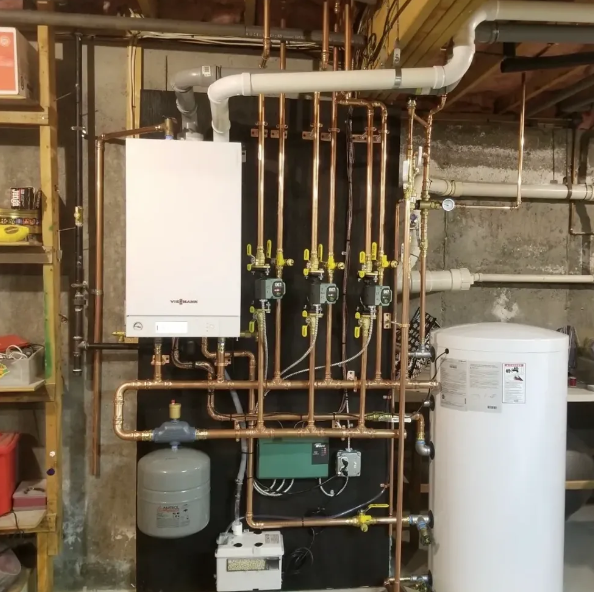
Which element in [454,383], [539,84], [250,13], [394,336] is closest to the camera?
[454,383]

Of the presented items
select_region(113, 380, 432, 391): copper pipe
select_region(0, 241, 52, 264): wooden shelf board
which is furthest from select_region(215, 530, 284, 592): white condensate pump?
select_region(0, 241, 52, 264): wooden shelf board

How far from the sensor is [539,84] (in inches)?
109

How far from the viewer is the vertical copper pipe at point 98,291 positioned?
2511 millimetres

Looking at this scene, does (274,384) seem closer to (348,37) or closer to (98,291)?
(98,291)

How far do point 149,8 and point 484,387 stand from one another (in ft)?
7.55

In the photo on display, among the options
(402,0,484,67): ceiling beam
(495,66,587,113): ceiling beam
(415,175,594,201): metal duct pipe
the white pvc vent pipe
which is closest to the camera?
(402,0,484,67): ceiling beam

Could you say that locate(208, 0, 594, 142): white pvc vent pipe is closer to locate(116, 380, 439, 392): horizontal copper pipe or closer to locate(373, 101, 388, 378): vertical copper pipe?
locate(373, 101, 388, 378): vertical copper pipe

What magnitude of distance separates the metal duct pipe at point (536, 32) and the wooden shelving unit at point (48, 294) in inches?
73.1

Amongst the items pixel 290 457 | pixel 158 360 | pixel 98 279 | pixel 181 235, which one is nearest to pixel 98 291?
pixel 98 279

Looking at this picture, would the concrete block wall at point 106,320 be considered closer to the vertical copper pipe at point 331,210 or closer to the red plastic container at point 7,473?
the red plastic container at point 7,473

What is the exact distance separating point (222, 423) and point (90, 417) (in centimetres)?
74

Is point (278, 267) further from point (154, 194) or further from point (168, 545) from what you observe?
point (168, 545)

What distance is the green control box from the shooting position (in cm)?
247

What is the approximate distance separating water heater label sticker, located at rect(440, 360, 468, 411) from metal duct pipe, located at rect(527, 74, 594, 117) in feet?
5.25
